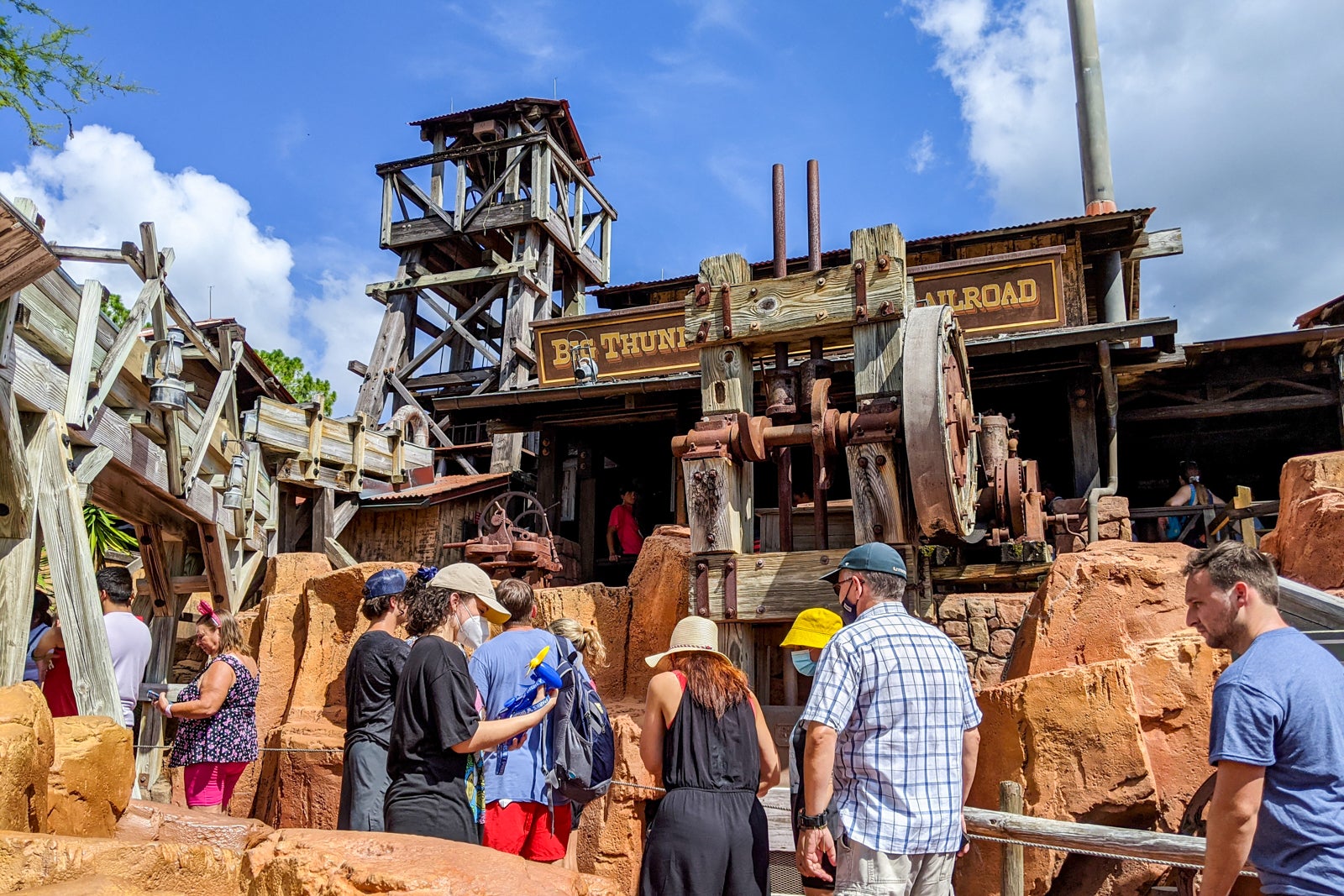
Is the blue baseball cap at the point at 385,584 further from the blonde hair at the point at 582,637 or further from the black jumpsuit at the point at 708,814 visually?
the black jumpsuit at the point at 708,814

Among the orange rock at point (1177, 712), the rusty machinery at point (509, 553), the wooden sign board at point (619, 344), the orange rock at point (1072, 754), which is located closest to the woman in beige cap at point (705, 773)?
the orange rock at point (1072, 754)

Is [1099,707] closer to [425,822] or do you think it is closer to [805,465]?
[425,822]

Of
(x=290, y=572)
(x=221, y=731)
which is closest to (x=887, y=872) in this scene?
(x=221, y=731)

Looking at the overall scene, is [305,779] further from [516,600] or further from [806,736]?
[806,736]

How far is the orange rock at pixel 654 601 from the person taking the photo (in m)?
7.41

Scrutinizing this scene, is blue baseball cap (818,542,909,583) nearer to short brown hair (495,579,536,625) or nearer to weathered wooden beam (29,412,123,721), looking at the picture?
short brown hair (495,579,536,625)

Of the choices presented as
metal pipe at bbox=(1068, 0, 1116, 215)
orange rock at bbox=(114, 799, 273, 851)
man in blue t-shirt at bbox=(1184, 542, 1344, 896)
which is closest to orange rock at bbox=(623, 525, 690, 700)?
orange rock at bbox=(114, 799, 273, 851)

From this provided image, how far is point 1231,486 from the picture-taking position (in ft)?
43.8

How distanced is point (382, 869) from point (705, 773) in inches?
52.1

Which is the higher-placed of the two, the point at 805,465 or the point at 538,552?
the point at 805,465

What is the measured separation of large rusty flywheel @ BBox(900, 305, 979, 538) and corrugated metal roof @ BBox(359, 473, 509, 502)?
347 inches

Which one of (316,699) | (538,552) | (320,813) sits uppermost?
(538,552)

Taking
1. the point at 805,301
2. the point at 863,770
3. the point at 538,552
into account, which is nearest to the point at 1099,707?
the point at 863,770

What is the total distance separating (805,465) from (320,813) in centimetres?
745
